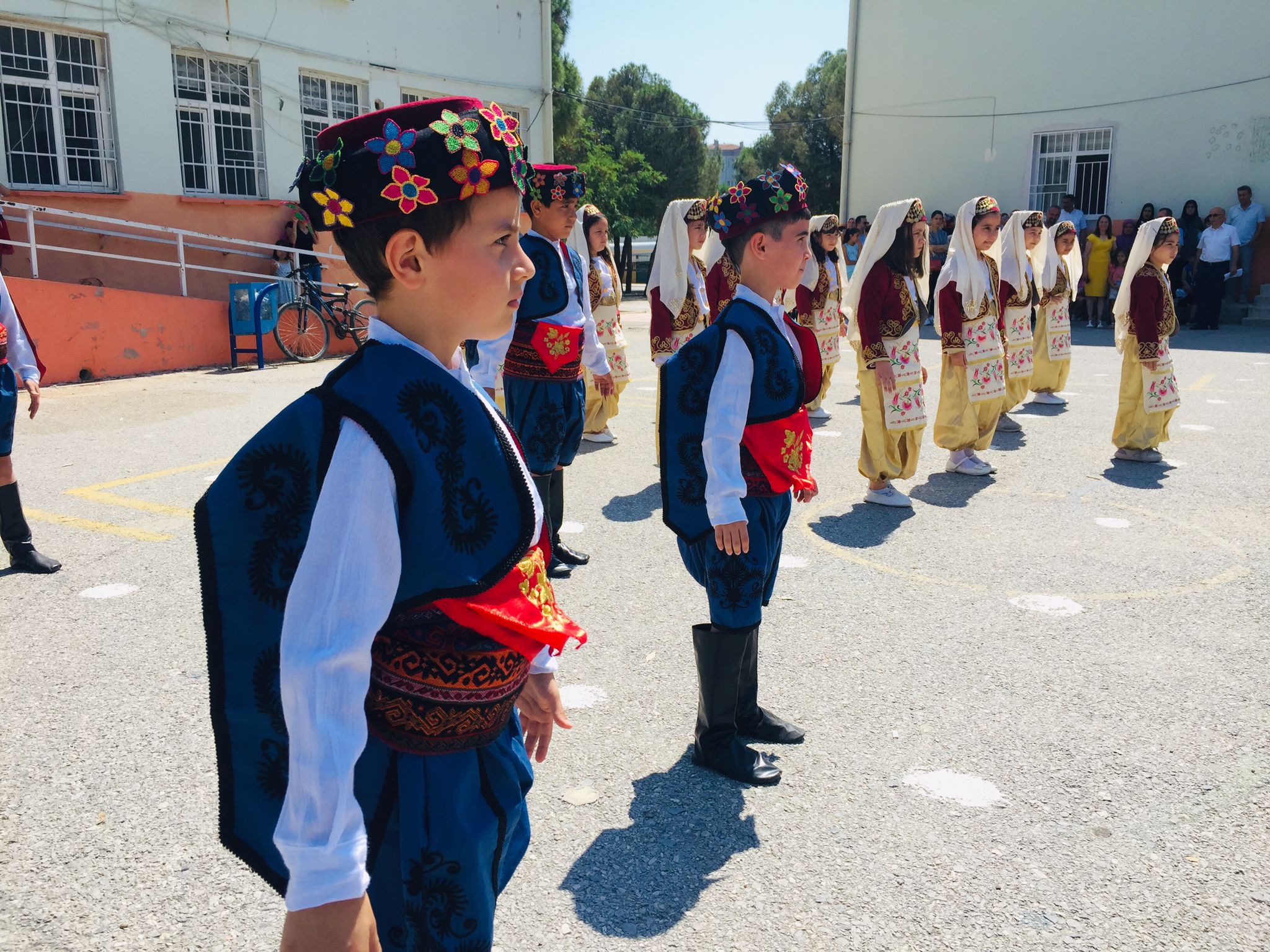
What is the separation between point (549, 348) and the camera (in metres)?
4.88

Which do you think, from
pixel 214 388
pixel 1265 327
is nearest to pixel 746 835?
pixel 214 388

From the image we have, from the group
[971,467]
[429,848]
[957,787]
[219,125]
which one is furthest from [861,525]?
[219,125]

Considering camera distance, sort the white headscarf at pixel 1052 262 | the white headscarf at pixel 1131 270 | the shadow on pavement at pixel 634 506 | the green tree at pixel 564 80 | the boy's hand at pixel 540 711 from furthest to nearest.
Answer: the green tree at pixel 564 80 < the white headscarf at pixel 1052 262 < the white headscarf at pixel 1131 270 < the shadow on pavement at pixel 634 506 < the boy's hand at pixel 540 711

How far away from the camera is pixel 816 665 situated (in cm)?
391

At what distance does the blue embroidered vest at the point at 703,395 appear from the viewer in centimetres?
301

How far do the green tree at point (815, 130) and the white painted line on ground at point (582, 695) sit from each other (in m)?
33.8

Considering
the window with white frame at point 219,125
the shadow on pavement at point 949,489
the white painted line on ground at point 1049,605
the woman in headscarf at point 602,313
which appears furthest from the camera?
the window with white frame at point 219,125

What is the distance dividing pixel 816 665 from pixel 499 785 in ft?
8.38

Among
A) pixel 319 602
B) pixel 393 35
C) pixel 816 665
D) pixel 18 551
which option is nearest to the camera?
pixel 319 602

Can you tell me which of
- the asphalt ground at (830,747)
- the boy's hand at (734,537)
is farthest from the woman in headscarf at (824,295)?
the boy's hand at (734,537)

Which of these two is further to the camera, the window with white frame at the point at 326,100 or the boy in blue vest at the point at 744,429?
the window with white frame at the point at 326,100

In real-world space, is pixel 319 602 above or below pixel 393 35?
below

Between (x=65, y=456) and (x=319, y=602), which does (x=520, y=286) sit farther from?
(x=65, y=456)

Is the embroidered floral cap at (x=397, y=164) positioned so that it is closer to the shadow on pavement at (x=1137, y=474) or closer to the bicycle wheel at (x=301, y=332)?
the shadow on pavement at (x=1137, y=474)
